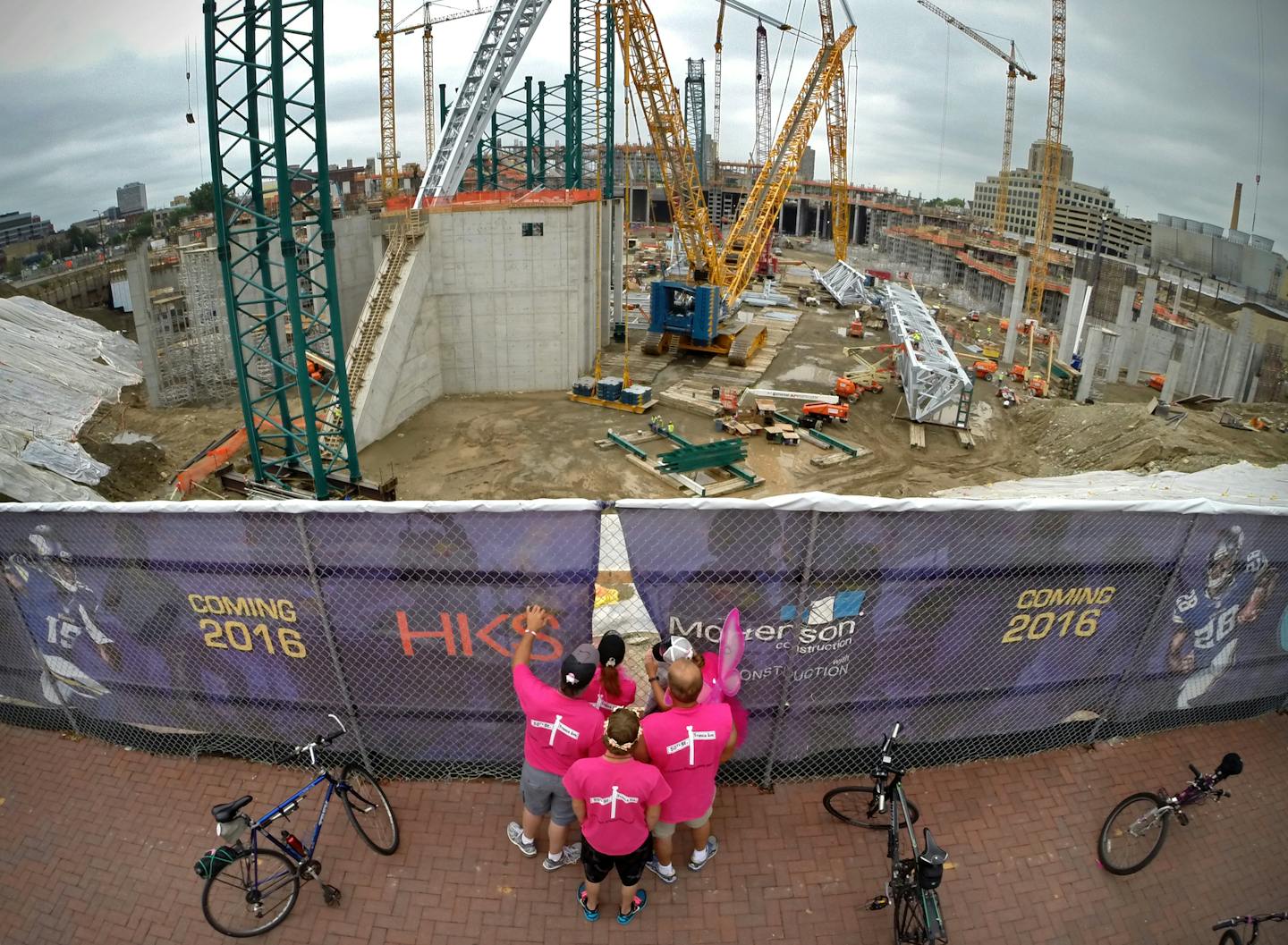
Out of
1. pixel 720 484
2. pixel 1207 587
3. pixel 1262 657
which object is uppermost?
pixel 1207 587

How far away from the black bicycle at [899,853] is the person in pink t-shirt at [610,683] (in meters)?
1.74

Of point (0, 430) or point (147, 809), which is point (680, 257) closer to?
point (0, 430)

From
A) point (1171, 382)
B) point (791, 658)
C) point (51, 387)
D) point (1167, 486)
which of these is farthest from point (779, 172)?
point (791, 658)

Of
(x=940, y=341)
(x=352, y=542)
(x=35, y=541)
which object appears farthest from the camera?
(x=940, y=341)

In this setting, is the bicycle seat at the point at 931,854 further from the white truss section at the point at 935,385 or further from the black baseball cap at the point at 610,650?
the white truss section at the point at 935,385

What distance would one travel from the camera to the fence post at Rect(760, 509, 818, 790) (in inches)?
188

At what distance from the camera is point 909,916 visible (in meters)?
4.49

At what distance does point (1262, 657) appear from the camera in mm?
6059

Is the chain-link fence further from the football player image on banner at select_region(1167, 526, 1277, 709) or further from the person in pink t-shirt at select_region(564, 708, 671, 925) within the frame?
the person in pink t-shirt at select_region(564, 708, 671, 925)

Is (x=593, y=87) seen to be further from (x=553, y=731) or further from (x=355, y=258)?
(x=553, y=731)

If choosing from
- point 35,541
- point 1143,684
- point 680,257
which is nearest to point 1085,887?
point 1143,684

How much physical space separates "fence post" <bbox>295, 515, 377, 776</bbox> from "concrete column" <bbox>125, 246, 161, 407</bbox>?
76.3ft

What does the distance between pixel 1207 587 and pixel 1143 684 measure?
3.09 ft

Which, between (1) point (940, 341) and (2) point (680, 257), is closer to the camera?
(1) point (940, 341)
